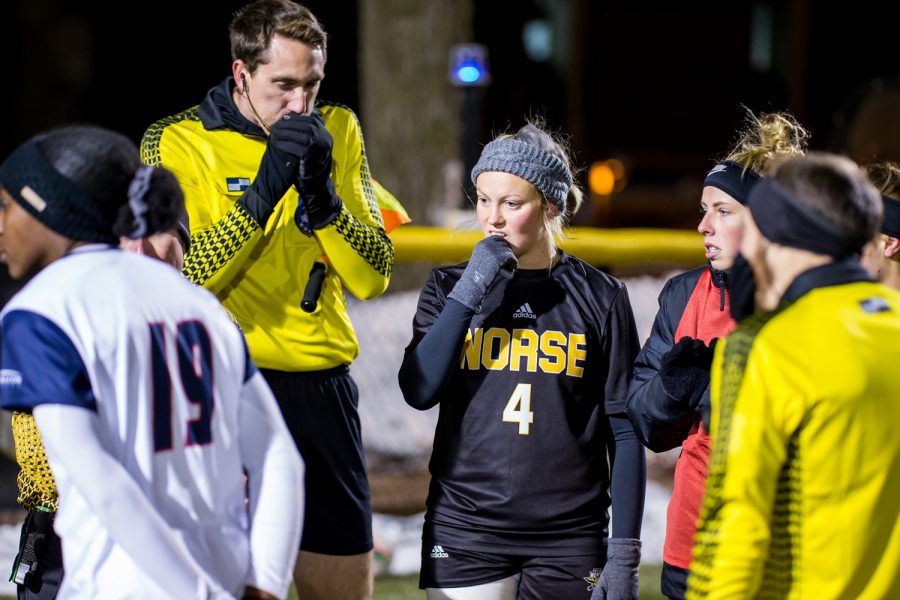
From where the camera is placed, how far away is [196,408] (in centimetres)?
235

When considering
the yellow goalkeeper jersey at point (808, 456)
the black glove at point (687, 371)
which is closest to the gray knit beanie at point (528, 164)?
the black glove at point (687, 371)

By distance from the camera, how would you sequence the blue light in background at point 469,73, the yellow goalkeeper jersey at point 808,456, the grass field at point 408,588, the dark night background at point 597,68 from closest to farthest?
the yellow goalkeeper jersey at point 808,456, the grass field at point 408,588, the blue light in background at point 469,73, the dark night background at point 597,68

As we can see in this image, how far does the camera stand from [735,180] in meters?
3.35

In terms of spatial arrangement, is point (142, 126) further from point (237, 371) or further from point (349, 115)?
point (237, 371)

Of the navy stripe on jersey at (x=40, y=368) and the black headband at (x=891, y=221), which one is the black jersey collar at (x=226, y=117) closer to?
the navy stripe on jersey at (x=40, y=368)

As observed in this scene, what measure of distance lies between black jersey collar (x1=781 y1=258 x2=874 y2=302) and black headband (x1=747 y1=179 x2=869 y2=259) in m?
0.02

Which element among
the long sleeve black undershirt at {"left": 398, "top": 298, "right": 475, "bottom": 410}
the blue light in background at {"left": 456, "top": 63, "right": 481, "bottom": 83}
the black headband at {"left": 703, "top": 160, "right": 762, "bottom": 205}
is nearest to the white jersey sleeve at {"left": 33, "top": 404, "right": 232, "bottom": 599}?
the long sleeve black undershirt at {"left": 398, "top": 298, "right": 475, "bottom": 410}

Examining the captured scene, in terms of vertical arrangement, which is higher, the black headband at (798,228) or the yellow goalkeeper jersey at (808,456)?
the black headband at (798,228)

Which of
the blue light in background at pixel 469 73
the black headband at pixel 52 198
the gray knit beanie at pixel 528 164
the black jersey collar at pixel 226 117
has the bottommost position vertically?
the blue light in background at pixel 469 73

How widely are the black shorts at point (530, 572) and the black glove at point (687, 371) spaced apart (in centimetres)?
59

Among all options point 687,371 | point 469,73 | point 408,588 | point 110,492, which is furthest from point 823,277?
point 469,73

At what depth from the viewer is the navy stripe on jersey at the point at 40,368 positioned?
219 centimetres

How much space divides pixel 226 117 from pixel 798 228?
1.95 m

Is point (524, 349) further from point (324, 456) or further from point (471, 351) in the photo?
point (324, 456)
